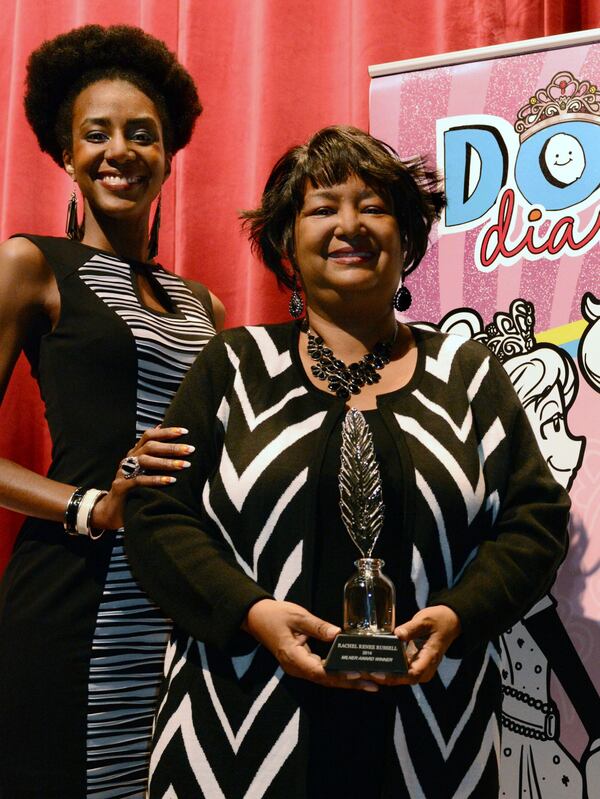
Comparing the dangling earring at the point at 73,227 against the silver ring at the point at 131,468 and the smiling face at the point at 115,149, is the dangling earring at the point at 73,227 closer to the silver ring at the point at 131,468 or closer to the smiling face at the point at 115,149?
the smiling face at the point at 115,149

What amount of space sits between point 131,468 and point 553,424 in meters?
0.88

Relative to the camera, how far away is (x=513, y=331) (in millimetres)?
1997

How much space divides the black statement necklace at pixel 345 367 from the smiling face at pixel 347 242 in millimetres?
68

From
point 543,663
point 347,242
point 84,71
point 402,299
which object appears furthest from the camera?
point 84,71

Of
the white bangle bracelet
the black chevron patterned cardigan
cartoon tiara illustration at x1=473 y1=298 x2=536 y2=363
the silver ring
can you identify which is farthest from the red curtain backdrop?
the black chevron patterned cardigan

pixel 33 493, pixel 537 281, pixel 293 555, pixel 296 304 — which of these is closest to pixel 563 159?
pixel 537 281

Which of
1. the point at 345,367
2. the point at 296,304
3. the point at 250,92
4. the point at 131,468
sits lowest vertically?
the point at 131,468

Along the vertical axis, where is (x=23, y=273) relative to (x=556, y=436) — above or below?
above

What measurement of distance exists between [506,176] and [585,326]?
1.15 ft

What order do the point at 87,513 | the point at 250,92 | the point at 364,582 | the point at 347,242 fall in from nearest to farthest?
the point at 364,582 → the point at 347,242 → the point at 87,513 → the point at 250,92

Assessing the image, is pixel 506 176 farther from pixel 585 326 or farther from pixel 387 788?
pixel 387 788

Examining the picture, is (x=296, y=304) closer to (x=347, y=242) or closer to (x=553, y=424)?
(x=347, y=242)

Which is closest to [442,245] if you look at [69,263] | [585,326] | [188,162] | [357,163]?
[585,326]

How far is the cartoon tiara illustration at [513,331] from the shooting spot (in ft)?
6.51
